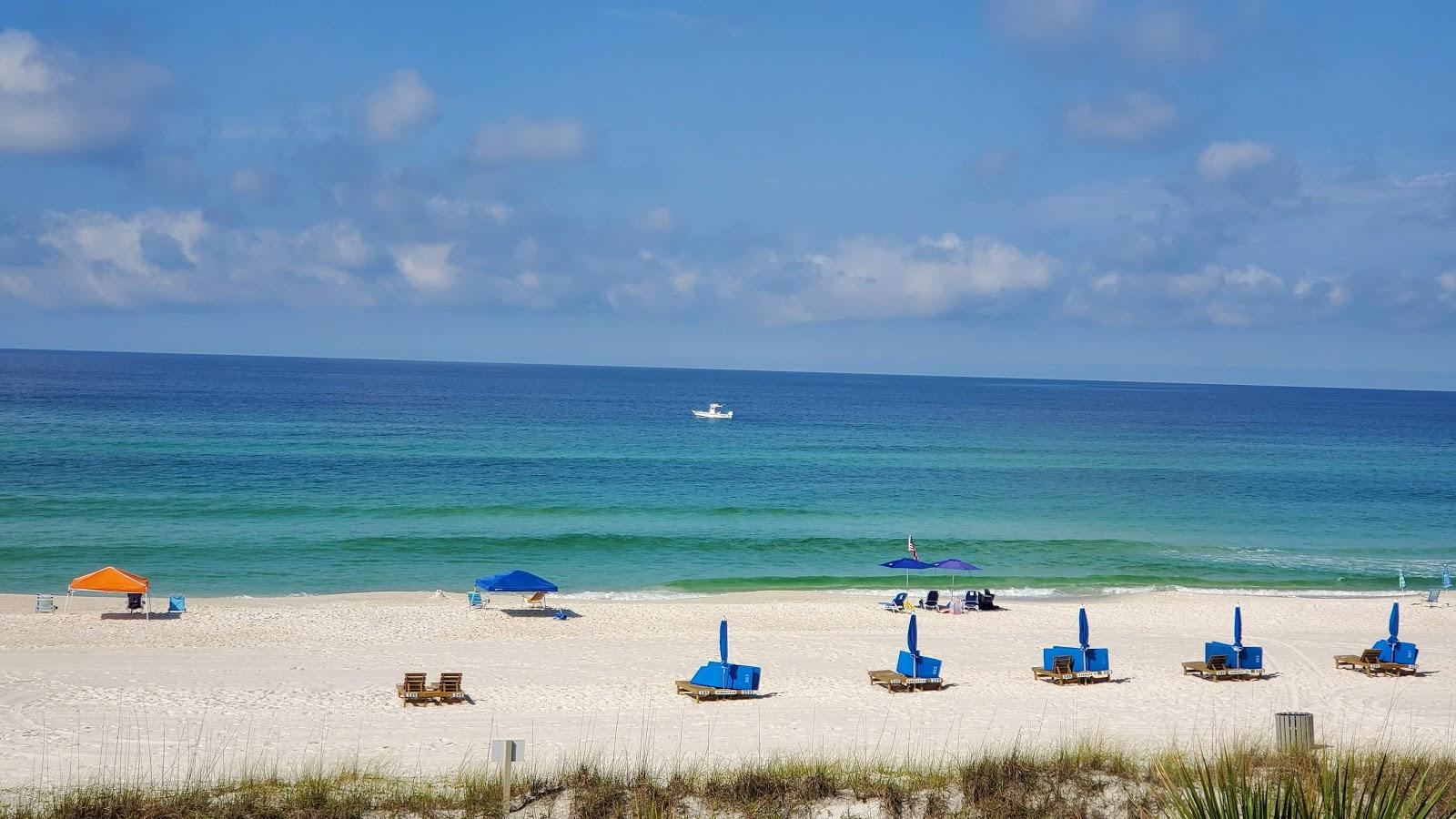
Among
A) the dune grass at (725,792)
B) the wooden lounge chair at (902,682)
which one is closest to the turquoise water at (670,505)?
the wooden lounge chair at (902,682)

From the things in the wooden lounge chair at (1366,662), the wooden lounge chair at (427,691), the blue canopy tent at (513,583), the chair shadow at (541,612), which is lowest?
the wooden lounge chair at (1366,662)

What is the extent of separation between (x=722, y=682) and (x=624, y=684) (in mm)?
1951

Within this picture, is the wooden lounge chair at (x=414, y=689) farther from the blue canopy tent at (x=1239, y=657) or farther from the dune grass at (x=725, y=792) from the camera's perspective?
the blue canopy tent at (x=1239, y=657)

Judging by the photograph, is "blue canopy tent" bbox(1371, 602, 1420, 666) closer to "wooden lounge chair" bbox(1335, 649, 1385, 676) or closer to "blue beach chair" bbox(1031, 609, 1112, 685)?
"wooden lounge chair" bbox(1335, 649, 1385, 676)

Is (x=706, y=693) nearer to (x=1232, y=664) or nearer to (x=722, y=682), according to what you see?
(x=722, y=682)

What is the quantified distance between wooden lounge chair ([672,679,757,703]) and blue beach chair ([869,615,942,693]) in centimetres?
244

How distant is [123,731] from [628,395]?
13296 cm

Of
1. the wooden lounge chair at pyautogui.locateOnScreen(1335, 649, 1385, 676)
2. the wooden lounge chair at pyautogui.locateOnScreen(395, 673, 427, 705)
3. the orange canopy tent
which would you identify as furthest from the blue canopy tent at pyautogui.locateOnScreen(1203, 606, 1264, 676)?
the orange canopy tent

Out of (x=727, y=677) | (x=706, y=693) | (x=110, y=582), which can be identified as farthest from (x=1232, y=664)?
(x=110, y=582)

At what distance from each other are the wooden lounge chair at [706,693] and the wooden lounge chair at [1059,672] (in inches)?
215

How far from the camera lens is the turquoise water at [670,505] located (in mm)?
32344

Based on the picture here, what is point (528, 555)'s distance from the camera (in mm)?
33625

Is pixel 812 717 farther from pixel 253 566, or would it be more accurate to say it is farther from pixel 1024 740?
pixel 253 566

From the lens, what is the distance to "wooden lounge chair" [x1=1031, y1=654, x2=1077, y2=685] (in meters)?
19.0
